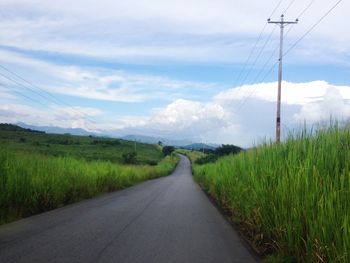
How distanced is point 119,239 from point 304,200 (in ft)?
14.3

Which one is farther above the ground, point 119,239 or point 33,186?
point 33,186

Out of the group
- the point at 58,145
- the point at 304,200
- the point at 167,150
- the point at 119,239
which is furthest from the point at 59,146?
the point at 167,150

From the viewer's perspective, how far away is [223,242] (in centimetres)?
988

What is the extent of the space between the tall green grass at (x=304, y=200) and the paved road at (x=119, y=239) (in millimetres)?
748

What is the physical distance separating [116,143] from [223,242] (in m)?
128

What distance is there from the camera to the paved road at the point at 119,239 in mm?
7984

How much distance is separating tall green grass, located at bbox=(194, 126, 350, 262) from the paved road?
0.75 metres

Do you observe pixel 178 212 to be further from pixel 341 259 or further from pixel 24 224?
pixel 341 259

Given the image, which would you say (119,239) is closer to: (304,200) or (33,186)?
(304,200)

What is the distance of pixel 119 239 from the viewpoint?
965 cm

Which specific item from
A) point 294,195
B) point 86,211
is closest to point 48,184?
point 86,211

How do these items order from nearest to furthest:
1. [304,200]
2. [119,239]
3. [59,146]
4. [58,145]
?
[304,200]
[119,239]
[59,146]
[58,145]

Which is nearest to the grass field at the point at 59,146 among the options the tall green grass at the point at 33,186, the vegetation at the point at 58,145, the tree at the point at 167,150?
the vegetation at the point at 58,145

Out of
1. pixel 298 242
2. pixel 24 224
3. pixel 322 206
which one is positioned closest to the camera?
pixel 322 206
